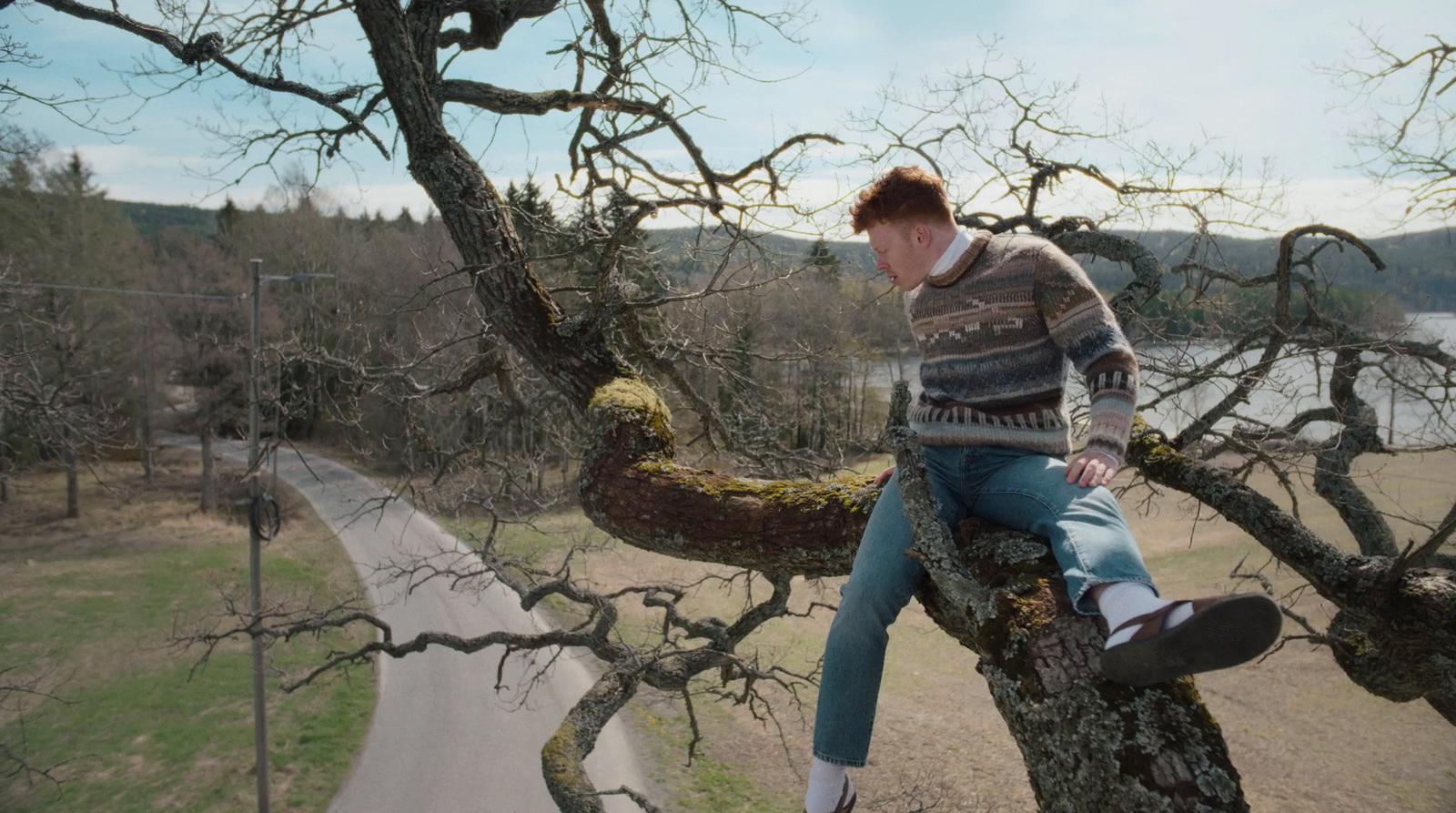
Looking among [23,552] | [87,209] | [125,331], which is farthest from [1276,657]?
[87,209]

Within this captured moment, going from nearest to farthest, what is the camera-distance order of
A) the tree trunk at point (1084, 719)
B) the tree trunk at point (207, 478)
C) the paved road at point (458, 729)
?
the tree trunk at point (1084, 719), the paved road at point (458, 729), the tree trunk at point (207, 478)

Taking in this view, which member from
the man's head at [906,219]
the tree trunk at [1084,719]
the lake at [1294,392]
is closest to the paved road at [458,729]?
the lake at [1294,392]

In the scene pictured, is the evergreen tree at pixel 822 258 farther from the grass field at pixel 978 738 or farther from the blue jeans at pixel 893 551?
the grass field at pixel 978 738

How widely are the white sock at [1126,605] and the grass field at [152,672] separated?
427 inches

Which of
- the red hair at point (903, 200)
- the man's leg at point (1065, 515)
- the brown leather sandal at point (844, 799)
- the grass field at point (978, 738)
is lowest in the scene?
the grass field at point (978, 738)

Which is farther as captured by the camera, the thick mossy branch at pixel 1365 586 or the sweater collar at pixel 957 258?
the thick mossy branch at pixel 1365 586

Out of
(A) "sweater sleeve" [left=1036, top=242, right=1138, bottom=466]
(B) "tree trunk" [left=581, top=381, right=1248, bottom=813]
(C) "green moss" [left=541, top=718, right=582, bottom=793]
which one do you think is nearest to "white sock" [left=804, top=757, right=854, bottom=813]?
(B) "tree trunk" [left=581, top=381, right=1248, bottom=813]

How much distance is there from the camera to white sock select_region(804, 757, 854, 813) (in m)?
2.04

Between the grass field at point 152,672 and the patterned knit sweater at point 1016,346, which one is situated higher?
the patterned knit sweater at point 1016,346

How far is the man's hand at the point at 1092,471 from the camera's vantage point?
1.96 metres

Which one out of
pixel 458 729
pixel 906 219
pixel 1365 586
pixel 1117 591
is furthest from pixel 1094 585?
pixel 458 729

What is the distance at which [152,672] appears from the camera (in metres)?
14.4

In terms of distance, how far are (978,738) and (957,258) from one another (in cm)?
1097

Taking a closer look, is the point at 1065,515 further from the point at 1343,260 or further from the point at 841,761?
the point at 1343,260
